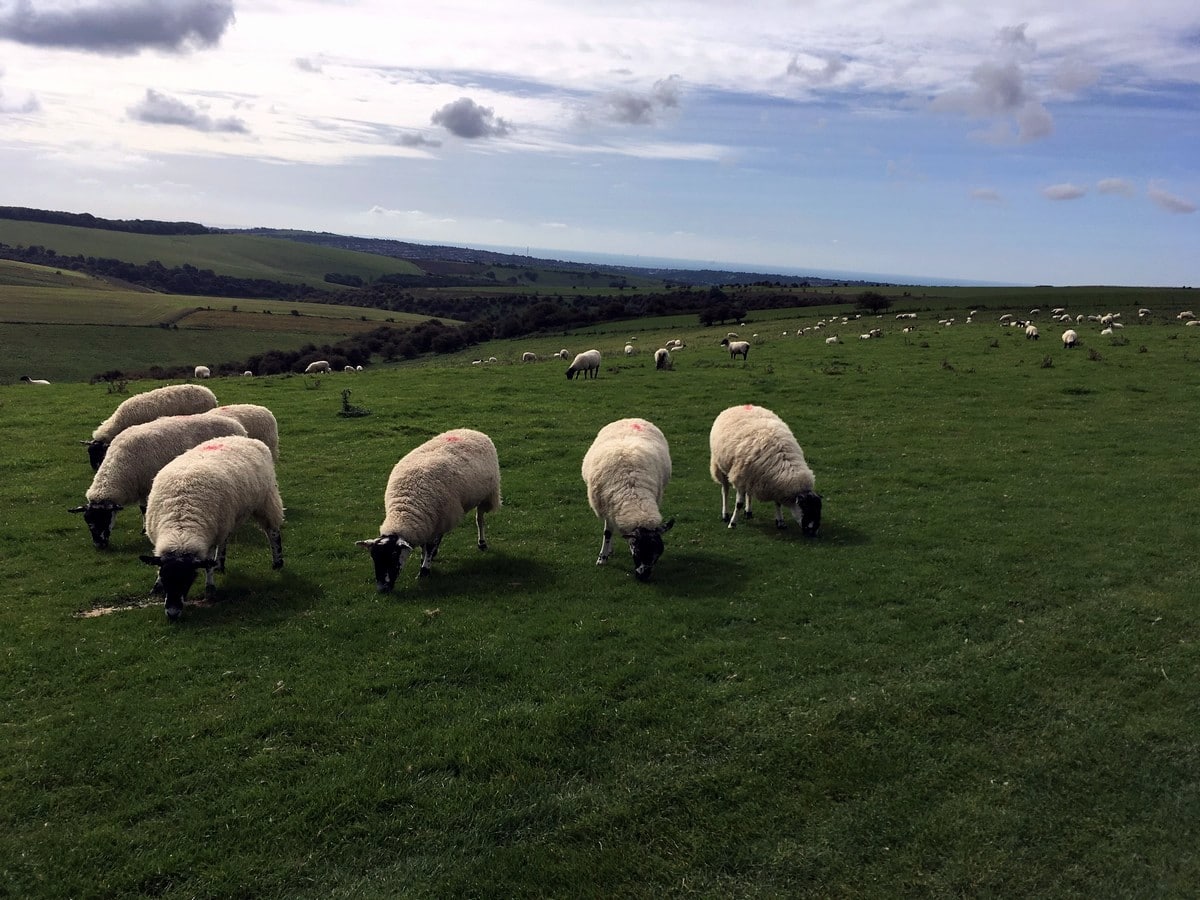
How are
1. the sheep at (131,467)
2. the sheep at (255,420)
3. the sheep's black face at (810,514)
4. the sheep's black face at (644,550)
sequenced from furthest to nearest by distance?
the sheep at (255,420) → the sheep's black face at (810,514) → the sheep at (131,467) → the sheep's black face at (644,550)

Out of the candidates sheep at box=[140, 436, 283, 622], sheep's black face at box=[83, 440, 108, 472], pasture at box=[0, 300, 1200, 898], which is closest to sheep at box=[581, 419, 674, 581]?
pasture at box=[0, 300, 1200, 898]

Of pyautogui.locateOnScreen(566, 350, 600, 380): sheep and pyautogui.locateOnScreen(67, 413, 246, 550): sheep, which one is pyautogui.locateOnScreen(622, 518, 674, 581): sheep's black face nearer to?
pyautogui.locateOnScreen(67, 413, 246, 550): sheep

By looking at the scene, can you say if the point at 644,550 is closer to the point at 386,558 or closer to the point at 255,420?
the point at 386,558

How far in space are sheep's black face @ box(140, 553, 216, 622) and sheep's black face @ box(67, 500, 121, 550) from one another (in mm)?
4005

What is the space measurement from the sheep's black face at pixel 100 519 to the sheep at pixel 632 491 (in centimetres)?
932

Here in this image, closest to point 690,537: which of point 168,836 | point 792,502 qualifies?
point 792,502

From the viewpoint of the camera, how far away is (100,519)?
43.7ft

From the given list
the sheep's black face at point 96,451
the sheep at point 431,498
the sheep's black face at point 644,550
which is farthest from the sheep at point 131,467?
the sheep's black face at point 644,550

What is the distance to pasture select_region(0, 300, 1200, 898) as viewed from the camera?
20.1ft

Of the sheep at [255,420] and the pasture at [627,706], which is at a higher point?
the sheep at [255,420]

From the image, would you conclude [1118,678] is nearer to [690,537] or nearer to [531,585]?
[690,537]

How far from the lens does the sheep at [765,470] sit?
14164 mm

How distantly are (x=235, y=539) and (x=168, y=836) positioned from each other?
8.95 m

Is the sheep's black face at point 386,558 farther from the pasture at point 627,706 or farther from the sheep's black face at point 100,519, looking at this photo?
the sheep's black face at point 100,519
